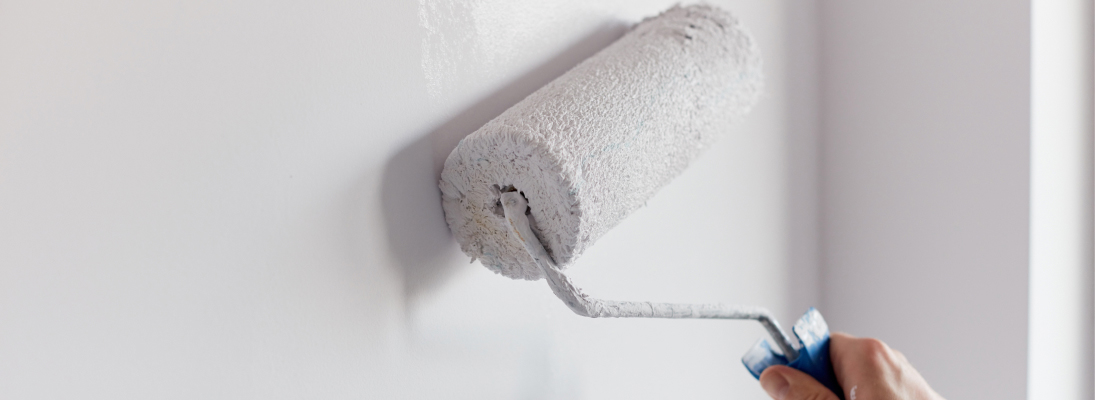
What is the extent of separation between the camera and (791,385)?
1.76ft

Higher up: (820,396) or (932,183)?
(932,183)

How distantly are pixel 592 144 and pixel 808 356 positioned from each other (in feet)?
0.88

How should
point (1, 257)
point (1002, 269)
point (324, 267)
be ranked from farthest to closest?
point (1002, 269) → point (324, 267) → point (1, 257)

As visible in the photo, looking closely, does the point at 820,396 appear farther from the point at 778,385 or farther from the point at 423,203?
the point at 423,203

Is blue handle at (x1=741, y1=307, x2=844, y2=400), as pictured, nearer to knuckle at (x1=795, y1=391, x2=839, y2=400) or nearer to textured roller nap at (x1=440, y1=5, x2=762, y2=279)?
knuckle at (x1=795, y1=391, x2=839, y2=400)

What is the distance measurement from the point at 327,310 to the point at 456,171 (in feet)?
0.36

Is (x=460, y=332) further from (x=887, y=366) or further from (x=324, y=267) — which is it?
(x=887, y=366)

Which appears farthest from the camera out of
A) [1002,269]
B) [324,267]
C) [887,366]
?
[1002,269]

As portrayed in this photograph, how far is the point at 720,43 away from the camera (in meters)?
0.55

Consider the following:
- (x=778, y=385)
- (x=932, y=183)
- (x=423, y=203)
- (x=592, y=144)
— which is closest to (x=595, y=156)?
(x=592, y=144)

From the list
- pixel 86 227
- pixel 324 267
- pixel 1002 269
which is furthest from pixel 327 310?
pixel 1002 269

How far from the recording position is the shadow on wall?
0.42m

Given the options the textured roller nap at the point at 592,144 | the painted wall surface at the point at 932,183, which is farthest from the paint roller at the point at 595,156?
the painted wall surface at the point at 932,183

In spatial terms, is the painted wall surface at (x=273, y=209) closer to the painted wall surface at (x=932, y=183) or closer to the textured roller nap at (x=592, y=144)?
the textured roller nap at (x=592, y=144)
